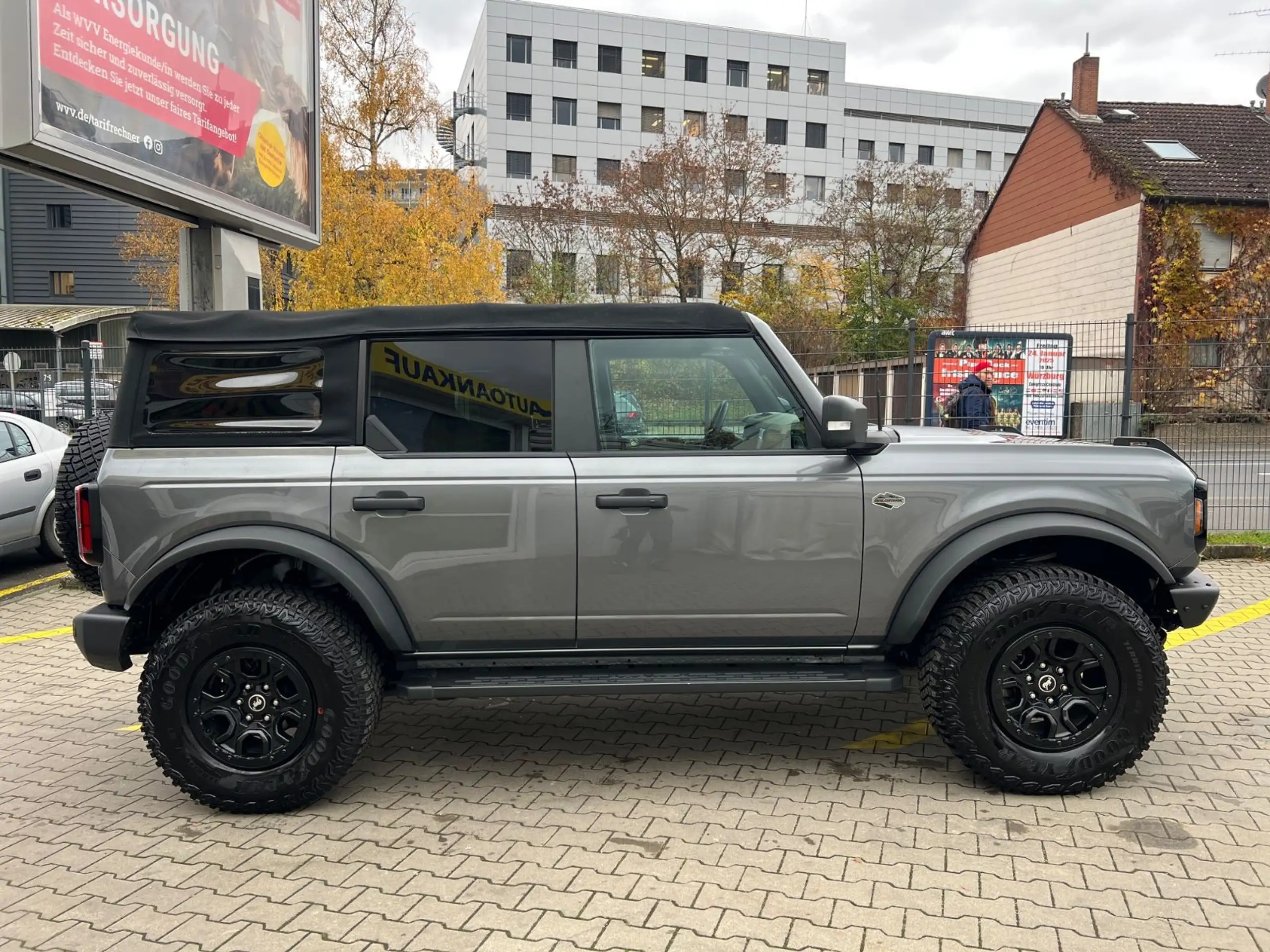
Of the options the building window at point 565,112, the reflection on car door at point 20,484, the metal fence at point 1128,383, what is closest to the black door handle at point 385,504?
the metal fence at point 1128,383

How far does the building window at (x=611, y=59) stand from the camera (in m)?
49.3

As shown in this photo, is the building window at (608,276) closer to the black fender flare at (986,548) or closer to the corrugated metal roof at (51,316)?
the corrugated metal roof at (51,316)

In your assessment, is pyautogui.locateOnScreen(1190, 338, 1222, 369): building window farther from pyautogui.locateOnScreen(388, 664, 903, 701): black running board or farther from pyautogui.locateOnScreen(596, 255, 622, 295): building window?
pyautogui.locateOnScreen(596, 255, 622, 295): building window

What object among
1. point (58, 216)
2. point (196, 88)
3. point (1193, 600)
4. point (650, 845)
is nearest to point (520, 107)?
point (58, 216)

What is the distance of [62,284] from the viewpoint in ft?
136

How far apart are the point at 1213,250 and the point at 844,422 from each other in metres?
24.3

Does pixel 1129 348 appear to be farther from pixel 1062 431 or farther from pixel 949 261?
pixel 949 261

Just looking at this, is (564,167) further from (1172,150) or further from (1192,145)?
(1192,145)

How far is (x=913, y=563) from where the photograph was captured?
3830 mm

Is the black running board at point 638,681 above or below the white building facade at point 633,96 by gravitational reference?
below

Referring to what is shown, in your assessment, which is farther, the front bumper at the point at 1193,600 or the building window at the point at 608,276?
the building window at the point at 608,276

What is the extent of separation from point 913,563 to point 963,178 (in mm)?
61752

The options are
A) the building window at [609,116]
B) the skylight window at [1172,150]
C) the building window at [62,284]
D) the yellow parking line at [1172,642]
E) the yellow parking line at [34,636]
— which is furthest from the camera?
the building window at [609,116]

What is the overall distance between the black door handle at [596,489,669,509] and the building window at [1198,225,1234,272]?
80.0 ft
